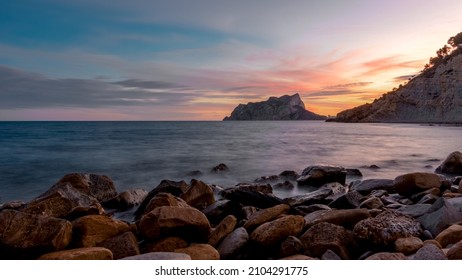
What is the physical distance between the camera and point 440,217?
3.39 metres

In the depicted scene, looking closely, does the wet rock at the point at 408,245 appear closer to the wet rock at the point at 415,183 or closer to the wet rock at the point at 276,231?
the wet rock at the point at 276,231

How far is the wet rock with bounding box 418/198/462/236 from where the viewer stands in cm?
334

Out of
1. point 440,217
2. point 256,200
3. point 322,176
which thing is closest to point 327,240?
point 440,217

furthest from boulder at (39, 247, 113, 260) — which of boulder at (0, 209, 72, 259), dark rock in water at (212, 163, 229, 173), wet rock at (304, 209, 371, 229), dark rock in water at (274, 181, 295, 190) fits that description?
dark rock in water at (212, 163, 229, 173)

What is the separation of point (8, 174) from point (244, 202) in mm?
5875

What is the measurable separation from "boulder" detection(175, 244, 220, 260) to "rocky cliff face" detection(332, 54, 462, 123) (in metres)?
52.3

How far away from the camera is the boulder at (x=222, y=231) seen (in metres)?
3.31

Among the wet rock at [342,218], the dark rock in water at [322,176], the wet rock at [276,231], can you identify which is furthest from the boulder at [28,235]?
the dark rock in water at [322,176]

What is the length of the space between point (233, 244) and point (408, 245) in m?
1.29

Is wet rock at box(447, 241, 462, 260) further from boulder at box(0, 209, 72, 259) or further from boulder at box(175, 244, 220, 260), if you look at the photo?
boulder at box(0, 209, 72, 259)

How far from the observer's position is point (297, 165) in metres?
10.6
